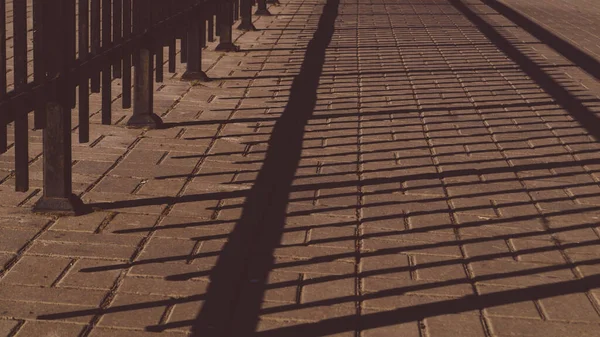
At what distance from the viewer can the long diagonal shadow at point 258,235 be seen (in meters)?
4.24

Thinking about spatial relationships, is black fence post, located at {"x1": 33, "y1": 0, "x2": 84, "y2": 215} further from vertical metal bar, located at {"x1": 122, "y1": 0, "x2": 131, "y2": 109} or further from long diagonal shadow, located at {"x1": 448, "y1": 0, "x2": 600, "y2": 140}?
long diagonal shadow, located at {"x1": 448, "y1": 0, "x2": 600, "y2": 140}

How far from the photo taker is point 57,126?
538cm

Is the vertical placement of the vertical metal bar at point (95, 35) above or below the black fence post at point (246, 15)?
above

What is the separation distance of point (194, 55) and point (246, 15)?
3.87 metres

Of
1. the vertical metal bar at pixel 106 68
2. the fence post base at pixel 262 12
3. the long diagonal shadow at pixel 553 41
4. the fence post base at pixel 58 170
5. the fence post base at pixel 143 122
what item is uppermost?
the vertical metal bar at pixel 106 68

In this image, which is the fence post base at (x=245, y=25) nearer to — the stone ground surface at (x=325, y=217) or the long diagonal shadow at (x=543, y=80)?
the long diagonal shadow at (x=543, y=80)

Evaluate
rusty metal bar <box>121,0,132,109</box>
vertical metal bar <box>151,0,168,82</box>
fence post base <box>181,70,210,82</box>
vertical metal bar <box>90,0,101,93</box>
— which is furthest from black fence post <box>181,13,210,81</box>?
vertical metal bar <box>90,0,101,93</box>

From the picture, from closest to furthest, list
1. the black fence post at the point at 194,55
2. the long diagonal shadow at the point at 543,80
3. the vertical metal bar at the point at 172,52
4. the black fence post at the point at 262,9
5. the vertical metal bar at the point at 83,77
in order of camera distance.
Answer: the vertical metal bar at the point at 83,77
the vertical metal bar at the point at 172,52
the long diagonal shadow at the point at 543,80
the black fence post at the point at 194,55
the black fence post at the point at 262,9

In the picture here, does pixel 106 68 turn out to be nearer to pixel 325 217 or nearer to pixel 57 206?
pixel 57 206

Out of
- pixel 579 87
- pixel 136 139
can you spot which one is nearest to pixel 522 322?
pixel 136 139

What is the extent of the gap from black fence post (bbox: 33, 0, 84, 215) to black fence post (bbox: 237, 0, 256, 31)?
25.6ft

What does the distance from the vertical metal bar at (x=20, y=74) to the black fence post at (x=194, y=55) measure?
14.4 ft

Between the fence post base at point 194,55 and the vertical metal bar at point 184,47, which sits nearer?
the vertical metal bar at point 184,47

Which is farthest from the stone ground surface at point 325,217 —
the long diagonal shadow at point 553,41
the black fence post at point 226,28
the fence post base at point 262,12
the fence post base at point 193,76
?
the fence post base at point 262,12
